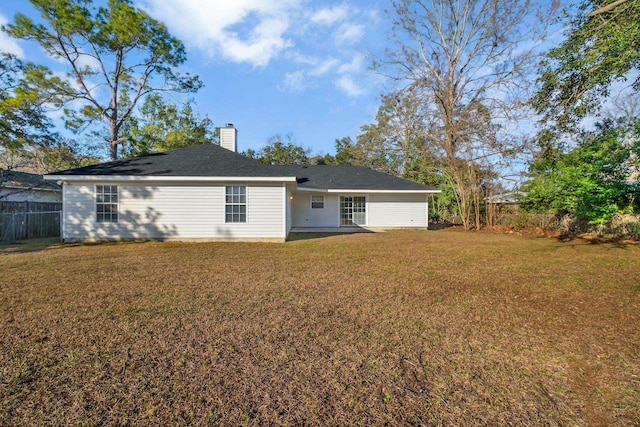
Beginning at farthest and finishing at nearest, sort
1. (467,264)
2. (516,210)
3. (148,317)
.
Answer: (516,210) → (467,264) → (148,317)

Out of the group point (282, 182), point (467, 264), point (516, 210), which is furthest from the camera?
point (516, 210)

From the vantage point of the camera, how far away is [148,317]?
12.3 ft

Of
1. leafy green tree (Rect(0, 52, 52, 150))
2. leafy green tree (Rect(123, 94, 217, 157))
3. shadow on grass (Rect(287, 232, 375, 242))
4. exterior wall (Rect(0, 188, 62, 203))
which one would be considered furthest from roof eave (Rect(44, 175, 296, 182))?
leafy green tree (Rect(123, 94, 217, 157))

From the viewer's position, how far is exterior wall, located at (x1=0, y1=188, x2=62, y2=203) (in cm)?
1627

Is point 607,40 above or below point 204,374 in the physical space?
above

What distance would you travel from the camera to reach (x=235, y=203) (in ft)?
36.4

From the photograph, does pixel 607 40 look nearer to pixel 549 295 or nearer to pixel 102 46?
pixel 549 295

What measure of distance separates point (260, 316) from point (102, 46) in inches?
937

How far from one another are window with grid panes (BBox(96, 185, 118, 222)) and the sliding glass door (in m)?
10.5

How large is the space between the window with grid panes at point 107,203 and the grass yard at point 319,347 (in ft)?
15.2

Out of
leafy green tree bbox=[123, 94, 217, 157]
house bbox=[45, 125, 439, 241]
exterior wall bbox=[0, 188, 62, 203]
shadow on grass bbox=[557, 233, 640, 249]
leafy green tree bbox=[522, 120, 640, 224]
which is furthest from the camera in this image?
leafy green tree bbox=[123, 94, 217, 157]

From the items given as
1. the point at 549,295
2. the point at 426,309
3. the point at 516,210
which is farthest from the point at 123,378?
the point at 516,210

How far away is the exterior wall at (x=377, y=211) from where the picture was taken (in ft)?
54.0

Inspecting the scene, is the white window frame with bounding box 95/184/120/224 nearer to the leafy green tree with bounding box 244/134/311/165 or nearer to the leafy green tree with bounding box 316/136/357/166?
the leafy green tree with bounding box 244/134/311/165
